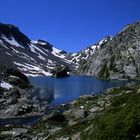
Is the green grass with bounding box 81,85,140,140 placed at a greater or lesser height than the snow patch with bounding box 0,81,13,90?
lesser

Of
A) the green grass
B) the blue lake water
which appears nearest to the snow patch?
the blue lake water

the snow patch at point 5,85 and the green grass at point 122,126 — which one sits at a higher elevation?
the snow patch at point 5,85

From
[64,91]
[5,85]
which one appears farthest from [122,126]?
[5,85]

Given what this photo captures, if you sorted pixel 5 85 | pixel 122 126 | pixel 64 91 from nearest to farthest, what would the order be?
pixel 122 126
pixel 5 85
pixel 64 91

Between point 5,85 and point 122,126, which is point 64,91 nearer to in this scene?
point 5,85

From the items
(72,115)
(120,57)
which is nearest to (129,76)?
(120,57)

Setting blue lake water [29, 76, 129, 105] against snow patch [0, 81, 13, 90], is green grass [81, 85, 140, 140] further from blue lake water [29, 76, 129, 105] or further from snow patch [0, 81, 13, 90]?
snow patch [0, 81, 13, 90]

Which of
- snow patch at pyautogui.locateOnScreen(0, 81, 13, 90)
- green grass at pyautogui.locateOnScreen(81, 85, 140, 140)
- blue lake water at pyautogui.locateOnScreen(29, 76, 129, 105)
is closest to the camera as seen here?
green grass at pyautogui.locateOnScreen(81, 85, 140, 140)

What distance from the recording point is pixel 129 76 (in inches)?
7126

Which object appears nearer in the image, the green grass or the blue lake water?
the green grass

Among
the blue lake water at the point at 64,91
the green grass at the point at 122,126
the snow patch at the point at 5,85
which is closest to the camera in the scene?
the green grass at the point at 122,126

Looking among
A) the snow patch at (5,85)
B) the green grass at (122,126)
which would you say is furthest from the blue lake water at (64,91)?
the green grass at (122,126)

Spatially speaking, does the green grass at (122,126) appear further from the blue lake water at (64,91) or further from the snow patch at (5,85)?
the snow patch at (5,85)

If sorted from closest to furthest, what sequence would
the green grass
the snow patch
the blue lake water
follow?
the green grass, the blue lake water, the snow patch
